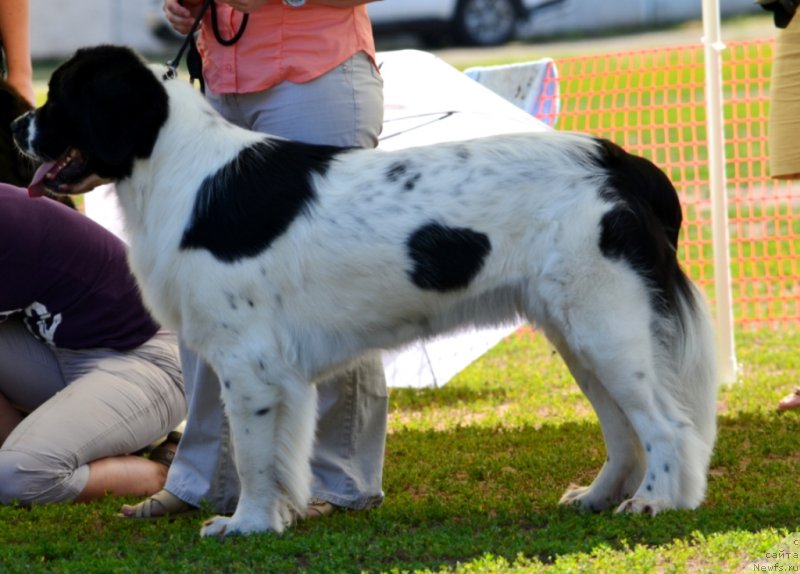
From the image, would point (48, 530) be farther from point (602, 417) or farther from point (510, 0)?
point (510, 0)

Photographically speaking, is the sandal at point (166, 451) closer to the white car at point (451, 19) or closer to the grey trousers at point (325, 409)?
the grey trousers at point (325, 409)

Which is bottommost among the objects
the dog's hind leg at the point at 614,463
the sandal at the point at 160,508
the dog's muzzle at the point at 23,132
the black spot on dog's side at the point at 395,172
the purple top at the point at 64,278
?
the sandal at the point at 160,508

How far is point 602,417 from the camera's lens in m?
4.17

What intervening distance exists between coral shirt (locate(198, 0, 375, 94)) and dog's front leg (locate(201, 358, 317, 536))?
93 centimetres

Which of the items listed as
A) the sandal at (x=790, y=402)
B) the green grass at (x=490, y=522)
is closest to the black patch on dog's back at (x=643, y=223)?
the green grass at (x=490, y=522)

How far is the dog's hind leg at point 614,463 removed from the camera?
4.09 metres

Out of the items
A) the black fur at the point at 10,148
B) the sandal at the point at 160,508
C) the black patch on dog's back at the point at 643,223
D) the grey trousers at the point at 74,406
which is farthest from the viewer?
the black fur at the point at 10,148

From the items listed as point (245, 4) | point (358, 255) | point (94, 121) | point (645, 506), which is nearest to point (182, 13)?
point (245, 4)

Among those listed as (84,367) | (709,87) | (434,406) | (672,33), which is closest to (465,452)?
(434,406)

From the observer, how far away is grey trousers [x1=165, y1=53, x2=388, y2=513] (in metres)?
4.18

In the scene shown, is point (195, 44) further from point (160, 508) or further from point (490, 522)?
point (490, 522)

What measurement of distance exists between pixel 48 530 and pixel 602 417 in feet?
5.88

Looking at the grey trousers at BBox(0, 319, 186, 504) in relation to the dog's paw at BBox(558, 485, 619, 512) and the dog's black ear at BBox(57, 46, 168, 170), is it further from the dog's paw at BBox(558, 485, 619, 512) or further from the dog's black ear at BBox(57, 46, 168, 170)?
the dog's paw at BBox(558, 485, 619, 512)

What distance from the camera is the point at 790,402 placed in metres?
5.71
